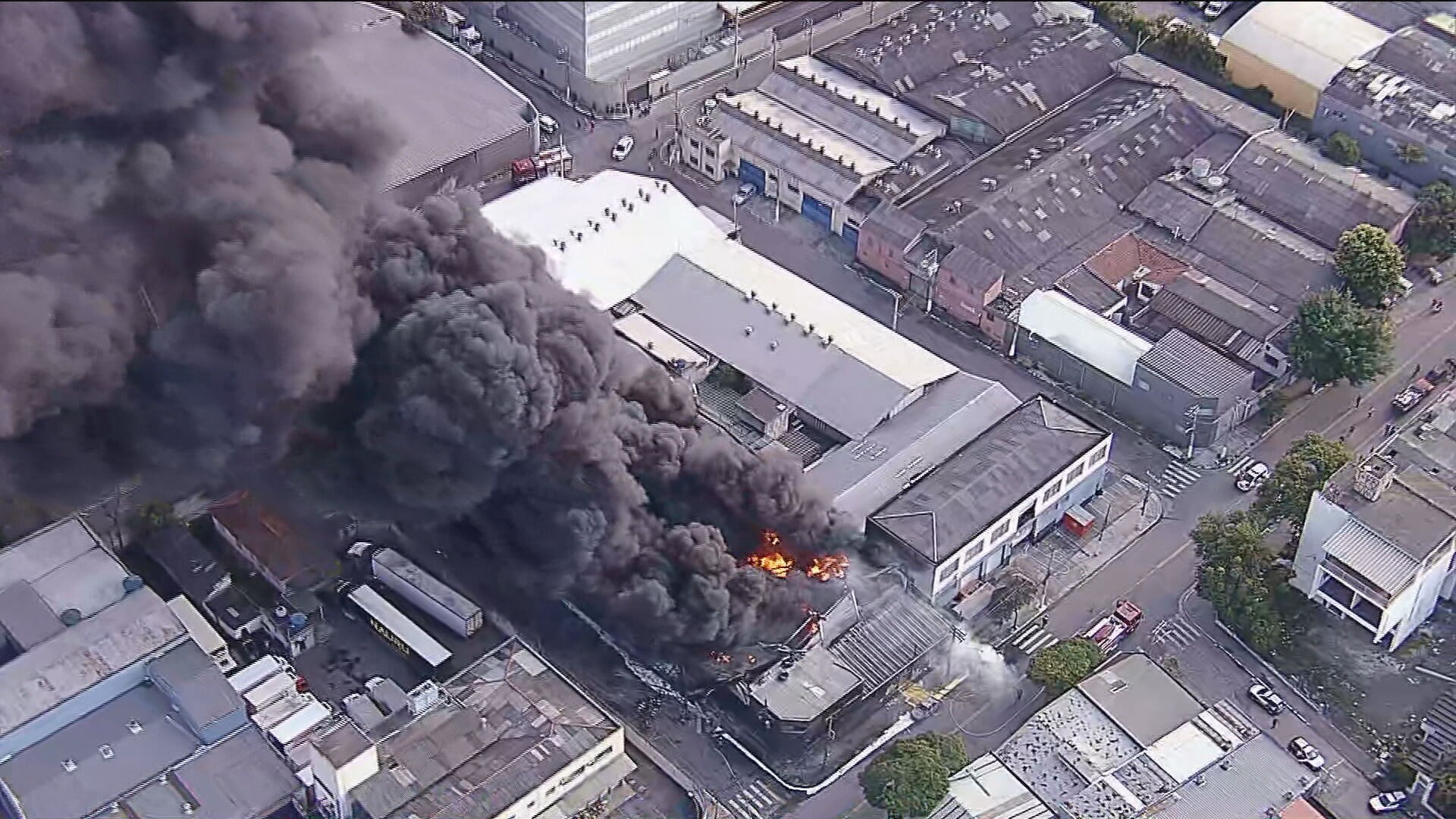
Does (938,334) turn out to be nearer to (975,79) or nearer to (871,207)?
(871,207)

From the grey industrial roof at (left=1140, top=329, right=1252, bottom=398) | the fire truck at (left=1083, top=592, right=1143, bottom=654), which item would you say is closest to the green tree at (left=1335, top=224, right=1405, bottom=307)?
the grey industrial roof at (left=1140, top=329, right=1252, bottom=398)

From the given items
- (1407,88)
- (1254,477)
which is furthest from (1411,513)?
(1407,88)

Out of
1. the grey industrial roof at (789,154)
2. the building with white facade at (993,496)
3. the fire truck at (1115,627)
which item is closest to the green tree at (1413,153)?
the building with white facade at (993,496)

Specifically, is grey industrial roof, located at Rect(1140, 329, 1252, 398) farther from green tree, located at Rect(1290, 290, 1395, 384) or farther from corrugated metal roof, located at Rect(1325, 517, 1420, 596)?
corrugated metal roof, located at Rect(1325, 517, 1420, 596)

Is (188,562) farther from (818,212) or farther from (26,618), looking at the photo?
(818,212)

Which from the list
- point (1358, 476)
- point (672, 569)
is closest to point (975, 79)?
point (1358, 476)

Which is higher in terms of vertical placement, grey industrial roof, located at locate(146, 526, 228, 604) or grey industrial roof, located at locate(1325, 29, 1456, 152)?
grey industrial roof, located at locate(1325, 29, 1456, 152)

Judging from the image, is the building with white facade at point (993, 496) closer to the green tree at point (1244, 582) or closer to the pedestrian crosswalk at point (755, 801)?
the green tree at point (1244, 582)
